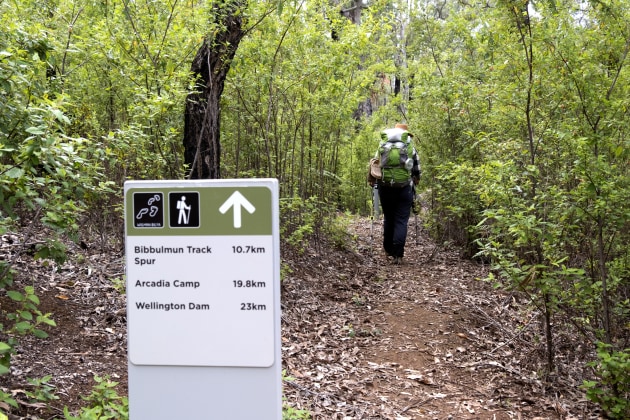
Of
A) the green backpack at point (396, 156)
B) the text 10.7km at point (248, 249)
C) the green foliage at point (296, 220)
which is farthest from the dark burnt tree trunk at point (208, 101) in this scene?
the text 10.7km at point (248, 249)

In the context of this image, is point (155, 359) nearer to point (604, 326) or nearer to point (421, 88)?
point (604, 326)

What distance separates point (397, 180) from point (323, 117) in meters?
1.54

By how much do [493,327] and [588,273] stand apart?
5.58 ft

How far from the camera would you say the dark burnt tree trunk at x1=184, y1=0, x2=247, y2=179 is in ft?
17.1

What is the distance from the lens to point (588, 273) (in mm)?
4254

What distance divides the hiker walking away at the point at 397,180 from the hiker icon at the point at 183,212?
6.25m

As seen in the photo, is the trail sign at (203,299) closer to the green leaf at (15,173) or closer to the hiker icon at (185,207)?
the hiker icon at (185,207)

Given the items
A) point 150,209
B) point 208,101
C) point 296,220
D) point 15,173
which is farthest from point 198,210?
point 296,220

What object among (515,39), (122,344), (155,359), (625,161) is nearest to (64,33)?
(122,344)

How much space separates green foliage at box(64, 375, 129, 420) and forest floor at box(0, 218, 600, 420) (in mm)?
179

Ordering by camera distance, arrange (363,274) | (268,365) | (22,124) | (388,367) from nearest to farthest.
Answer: (268,365) < (22,124) < (388,367) < (363,274)

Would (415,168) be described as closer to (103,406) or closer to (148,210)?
(103,406)

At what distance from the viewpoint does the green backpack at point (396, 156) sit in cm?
789

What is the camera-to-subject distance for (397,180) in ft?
26.2
